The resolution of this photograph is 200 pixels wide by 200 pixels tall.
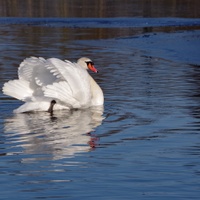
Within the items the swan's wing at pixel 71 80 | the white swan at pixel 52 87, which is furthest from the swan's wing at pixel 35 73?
the swan's wing at pixel 71 80

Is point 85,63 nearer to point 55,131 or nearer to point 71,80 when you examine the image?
point 71,80

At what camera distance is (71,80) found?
1237 centimetres

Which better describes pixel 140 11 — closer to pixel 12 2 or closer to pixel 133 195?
pixel 12 2

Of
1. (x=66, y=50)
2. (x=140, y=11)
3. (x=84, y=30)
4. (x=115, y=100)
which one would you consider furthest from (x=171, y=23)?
(x=115, y=100)

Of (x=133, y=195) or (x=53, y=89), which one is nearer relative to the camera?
(x=133, y=195)

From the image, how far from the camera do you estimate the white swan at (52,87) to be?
40.0ft

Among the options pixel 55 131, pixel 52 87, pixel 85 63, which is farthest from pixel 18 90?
pixel 55 131

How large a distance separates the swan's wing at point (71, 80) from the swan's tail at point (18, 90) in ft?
1.85

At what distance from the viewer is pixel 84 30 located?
1206 inches

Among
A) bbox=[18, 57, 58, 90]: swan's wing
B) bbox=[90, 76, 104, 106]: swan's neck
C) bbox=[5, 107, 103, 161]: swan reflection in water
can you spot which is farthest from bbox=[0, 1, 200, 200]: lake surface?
bbox=[18, 57, 58, 90]: swan's wing

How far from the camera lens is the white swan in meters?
12.2

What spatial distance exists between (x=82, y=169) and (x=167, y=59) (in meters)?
12.3

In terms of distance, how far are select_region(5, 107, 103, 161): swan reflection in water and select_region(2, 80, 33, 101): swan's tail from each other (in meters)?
0.56

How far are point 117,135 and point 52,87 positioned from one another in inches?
92.9
